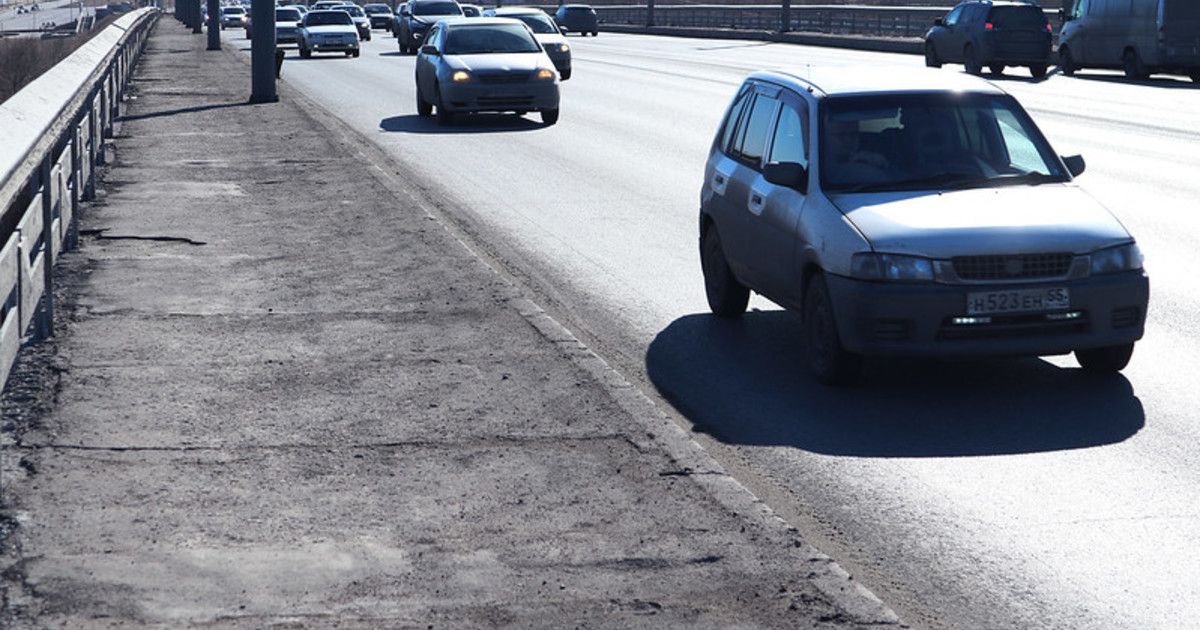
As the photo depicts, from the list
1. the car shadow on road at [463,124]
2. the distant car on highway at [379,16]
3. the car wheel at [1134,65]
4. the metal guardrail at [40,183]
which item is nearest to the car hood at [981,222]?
the metal guardrail at [40,183]

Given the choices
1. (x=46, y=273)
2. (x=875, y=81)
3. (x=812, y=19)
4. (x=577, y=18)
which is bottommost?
(x=577, y=18)

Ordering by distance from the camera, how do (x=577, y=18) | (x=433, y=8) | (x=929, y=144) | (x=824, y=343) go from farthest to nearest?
(x=577, y=18)
(x=433, y=8)
(x=929, y=144)
(x=824, y=343)

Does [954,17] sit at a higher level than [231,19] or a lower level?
higher

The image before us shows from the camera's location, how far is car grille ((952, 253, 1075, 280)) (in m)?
8.60

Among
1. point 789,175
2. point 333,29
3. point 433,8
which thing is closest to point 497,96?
point 789,175

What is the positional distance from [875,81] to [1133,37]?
2932 centimetres

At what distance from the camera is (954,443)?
7.95 metres

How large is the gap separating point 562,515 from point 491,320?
397cm

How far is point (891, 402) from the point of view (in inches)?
345

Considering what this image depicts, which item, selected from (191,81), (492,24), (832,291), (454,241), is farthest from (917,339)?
(191,81)

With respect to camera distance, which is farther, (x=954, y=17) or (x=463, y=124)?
(x=954, y=17)

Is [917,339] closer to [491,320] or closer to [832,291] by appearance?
[832,291]

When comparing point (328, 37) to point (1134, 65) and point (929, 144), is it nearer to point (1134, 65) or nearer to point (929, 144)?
point (1134, 65)

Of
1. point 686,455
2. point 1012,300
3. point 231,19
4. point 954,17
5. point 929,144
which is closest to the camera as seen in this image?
point 686,455
